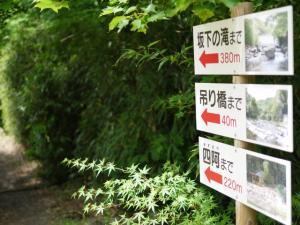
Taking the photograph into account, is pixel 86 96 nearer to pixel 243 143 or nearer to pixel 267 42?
pixel 243 143

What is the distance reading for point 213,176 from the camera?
2.45 m

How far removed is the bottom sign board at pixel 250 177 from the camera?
1.97 meters

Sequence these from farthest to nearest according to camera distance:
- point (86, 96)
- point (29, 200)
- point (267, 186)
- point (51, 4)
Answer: point (86, 96), point (29, 200), point (51, 4), point (267, 186)

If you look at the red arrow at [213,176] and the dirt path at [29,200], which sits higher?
the red arrow at [213,176]

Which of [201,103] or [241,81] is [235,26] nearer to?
[241,81]

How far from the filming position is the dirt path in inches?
250

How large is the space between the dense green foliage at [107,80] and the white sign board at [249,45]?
128 mm

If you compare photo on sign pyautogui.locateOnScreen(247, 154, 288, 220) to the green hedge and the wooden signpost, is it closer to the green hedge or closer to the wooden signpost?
the wooden signpost

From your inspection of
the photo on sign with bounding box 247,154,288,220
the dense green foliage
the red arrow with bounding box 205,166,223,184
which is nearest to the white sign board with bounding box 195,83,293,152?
the photo on sign with bounding box 247,154,288,220

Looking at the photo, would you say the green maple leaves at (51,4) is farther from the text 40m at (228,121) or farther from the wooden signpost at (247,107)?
the text 40m at (228,121)

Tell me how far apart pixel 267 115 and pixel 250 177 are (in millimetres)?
339

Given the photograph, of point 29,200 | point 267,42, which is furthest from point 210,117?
point 29,200

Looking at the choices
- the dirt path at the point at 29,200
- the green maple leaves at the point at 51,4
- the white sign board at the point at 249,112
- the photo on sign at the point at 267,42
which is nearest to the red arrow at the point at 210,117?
the white sign board at the point at 249,112

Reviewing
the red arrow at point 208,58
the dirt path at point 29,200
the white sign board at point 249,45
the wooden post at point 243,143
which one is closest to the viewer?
the white sign board at point 249,45
